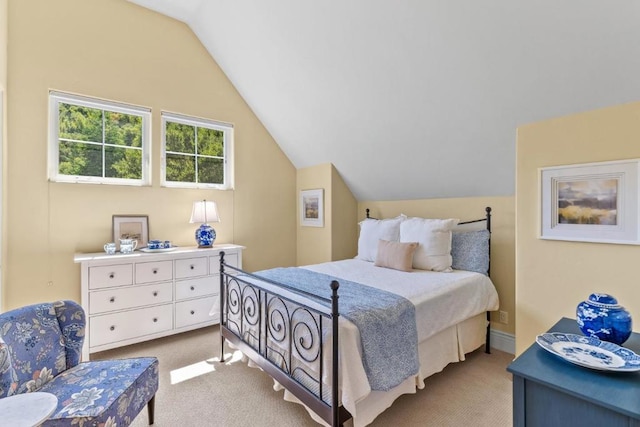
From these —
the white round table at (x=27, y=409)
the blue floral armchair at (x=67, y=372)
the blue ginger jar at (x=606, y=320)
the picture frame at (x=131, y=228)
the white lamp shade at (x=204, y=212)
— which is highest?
the white lamp shade at (x=204, y=212)

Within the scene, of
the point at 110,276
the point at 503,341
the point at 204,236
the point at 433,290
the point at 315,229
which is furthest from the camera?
the point at 315,229

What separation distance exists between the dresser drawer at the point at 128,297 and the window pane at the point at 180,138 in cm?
159

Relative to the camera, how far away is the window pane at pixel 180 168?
350 cm

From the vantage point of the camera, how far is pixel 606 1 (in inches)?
59.7

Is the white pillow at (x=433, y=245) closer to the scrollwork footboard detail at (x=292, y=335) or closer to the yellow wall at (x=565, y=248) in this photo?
the yellow wall at (x=565, y=248)

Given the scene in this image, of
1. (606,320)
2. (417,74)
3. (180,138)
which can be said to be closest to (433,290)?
(606,320)

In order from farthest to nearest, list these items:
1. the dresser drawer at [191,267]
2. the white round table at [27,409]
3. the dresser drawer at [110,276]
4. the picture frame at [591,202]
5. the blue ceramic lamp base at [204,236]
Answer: the blue ceramic lamp base at [204,236] → the dresser drawer at [191,267] → the dresser drawer at [110,276] → the picture frame at [591,202] → the white round table at [27,409]

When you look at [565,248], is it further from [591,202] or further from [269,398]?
[269,398]

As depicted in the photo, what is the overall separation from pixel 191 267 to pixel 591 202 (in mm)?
3340

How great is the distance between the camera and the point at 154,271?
9.57 ft

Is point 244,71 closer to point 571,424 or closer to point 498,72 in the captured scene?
point 498,72

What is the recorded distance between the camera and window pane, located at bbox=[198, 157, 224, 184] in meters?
3.74

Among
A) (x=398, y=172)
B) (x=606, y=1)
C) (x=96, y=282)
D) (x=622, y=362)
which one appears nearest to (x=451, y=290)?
(x=622, y=362)

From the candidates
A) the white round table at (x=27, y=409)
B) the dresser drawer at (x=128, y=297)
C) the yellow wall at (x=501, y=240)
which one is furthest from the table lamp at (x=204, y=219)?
the yellow wall at (x=501, y=240)
